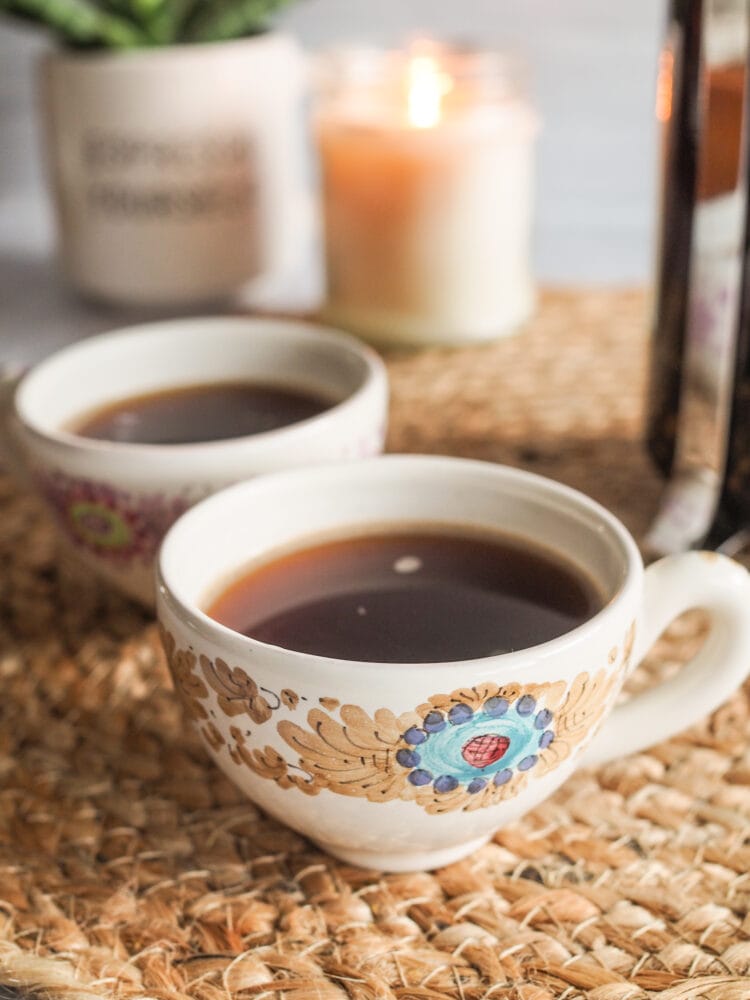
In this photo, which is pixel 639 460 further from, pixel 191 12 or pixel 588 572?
pixel 191 12

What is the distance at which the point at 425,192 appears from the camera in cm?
76

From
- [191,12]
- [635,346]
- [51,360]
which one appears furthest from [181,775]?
[191,12]

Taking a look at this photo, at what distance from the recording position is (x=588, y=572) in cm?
42

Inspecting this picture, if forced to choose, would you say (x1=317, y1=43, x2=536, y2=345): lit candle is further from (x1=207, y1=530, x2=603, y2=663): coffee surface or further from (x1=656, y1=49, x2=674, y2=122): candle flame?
(x1=207, y1=530, x2=603, y2=663): coffee surface

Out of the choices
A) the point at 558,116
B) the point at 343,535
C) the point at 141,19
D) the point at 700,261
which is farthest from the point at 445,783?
the point at 558,116

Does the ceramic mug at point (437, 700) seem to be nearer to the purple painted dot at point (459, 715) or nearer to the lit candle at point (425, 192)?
the purple painted dot at point (459, 715)

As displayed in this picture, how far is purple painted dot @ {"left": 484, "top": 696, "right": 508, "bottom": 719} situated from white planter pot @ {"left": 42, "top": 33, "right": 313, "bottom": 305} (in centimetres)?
55

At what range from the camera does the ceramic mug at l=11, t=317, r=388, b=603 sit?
0.48 meters

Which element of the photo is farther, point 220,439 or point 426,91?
point 426,91

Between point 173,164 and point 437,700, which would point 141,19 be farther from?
point 437,700

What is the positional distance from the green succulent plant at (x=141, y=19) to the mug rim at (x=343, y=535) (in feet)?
1.45

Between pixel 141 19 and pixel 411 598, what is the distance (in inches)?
20.5

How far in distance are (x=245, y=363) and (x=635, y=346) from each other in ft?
0.91

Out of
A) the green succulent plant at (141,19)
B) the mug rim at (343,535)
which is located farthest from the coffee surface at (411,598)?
the green succulent plant at (141,19)
